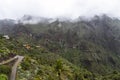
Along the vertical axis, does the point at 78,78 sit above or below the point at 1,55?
below

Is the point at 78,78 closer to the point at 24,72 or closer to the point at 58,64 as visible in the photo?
the point at 58,64

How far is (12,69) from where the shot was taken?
78.5m

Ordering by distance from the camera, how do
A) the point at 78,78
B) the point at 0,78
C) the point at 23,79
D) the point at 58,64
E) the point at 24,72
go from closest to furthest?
the point at 0,78 → the point at 23,79 → the point at 24,72 → the point at 58,64 → the point at 78,78

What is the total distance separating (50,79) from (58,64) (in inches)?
352

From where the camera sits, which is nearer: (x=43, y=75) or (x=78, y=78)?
(x=43, y=75)

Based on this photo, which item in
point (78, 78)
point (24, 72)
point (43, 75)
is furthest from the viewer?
point (78, 78)

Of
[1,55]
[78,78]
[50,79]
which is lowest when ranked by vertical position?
[78,78]

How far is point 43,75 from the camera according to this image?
8369cm

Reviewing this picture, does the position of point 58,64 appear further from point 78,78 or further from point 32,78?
point 78,78

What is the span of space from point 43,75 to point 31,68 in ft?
13.9

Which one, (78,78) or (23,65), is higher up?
(23,65)

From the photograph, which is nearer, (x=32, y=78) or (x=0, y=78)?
(x=0, y=78)

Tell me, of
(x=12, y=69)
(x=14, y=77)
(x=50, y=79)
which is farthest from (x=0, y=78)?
(x=50, y=79)

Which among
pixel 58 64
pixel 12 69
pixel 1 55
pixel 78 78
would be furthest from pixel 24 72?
pixel 78 78
